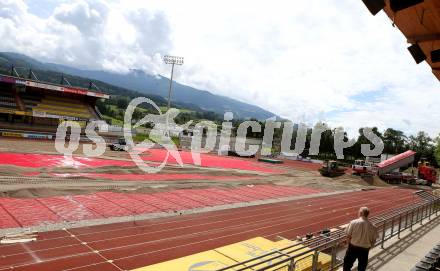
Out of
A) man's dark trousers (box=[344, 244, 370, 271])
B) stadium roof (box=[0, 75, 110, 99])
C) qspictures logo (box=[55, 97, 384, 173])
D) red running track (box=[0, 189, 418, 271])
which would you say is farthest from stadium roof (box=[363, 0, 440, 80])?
stadium roof (box=[0, 75, 110, 99])

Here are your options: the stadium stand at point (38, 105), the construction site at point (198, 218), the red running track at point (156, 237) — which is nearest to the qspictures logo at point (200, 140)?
the stadium stand at point (38, 105)

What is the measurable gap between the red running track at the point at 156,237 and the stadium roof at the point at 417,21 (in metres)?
8.46

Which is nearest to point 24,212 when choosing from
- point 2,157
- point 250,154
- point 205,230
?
point 205,230

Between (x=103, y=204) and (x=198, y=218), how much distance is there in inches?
170

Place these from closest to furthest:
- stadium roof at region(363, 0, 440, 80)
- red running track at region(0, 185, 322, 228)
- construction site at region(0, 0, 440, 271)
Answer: stadium roof at region(363, 0, 440, 80)
construction site at region(0, 0, 440, 271)
red running track at region(0, 185, 322, 228)

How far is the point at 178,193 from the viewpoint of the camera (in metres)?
20.9

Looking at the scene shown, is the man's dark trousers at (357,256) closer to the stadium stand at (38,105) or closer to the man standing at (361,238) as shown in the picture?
the man standing at (361,238)

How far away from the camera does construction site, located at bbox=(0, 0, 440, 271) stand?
773 centimetres

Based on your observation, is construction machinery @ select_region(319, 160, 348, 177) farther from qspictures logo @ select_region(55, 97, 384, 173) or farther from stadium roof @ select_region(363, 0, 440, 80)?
stadium roof @ select_region(363, 0, 440, 80)

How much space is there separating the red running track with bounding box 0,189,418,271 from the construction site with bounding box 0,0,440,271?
0.04m

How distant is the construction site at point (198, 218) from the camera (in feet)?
25.4

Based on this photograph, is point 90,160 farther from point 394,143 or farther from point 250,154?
point 394,143

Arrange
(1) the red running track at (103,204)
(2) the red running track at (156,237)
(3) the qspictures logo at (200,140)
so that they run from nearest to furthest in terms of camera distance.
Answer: (2) the red running track at (156,237), (1) the red running track at (103,204), (3) the qspictures logo at (200,140)

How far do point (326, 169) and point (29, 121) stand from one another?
39233 millimetres
